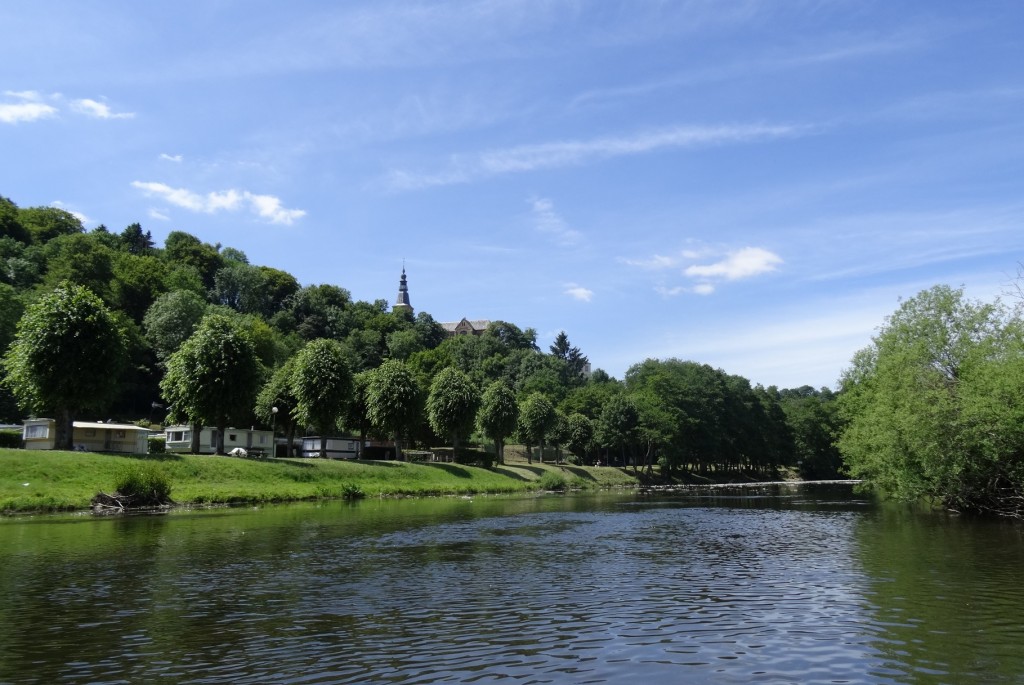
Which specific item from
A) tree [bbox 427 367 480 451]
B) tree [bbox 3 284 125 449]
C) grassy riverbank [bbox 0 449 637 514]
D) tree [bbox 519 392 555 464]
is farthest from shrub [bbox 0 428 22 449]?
tree [bbox 519 392 555 464]

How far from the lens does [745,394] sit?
172 metres

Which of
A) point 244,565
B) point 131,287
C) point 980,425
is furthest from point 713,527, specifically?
point 131,287

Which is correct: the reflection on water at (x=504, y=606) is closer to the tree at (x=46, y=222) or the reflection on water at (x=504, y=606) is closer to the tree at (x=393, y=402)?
the tree at (x=393, y=402)

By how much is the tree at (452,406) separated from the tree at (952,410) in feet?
182

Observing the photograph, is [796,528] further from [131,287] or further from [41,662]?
[131,287]

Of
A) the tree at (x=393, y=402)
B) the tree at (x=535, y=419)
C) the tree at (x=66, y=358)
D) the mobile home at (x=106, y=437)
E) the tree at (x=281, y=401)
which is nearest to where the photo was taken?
the tree at (x=66, y=358)

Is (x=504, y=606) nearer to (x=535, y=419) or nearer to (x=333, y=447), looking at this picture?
(x=333, y=447)

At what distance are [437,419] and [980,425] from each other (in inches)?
2835

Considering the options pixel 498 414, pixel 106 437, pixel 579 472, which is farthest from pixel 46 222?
pixel 579 472

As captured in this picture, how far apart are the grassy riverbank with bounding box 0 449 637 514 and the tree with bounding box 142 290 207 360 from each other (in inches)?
2534

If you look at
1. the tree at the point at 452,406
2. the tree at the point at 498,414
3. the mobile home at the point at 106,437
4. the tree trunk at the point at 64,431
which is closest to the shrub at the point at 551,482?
the tree at the point at 498,414

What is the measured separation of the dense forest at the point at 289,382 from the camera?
68688 mm

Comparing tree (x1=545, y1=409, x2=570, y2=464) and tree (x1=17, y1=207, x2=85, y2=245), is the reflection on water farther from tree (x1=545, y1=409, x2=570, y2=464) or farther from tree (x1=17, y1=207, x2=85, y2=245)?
tree (x1=17, y1=207, x2=85, y2=245)

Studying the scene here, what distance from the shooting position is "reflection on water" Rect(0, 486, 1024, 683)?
15.4 metres
